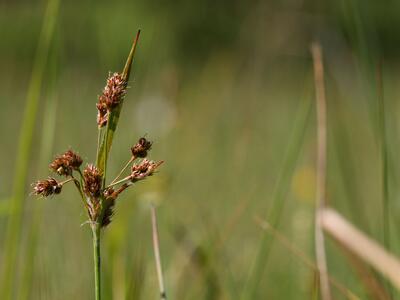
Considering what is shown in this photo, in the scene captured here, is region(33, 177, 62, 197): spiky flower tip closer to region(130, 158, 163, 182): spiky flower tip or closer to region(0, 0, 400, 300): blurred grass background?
region(130, 158, 163, 182): spiky flower tip

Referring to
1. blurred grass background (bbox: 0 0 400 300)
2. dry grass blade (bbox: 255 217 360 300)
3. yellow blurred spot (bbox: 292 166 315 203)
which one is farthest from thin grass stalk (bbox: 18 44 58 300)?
yellow blurred spot (bbox: 292 166 315 203)

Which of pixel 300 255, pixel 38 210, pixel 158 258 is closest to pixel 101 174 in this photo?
pixel 158 258

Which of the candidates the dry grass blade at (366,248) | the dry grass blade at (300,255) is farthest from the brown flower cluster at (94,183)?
the dry grass blade at (300,255)

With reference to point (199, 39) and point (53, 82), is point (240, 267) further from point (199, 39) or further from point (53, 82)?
point (199, 39)

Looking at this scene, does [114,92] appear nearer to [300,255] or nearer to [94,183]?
[94,183]

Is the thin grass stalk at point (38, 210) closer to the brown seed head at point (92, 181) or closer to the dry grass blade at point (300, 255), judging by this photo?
the dry grass blade at point (300, 255)

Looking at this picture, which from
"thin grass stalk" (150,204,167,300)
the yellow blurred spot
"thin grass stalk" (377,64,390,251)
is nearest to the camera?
"thin grass stalk" (150,204,167,300)

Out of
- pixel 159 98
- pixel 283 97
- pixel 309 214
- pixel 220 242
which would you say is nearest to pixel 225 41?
pixel 283 97

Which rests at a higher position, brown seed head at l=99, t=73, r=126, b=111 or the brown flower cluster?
brown seed head at l=99, t=73, r=126, b=111
